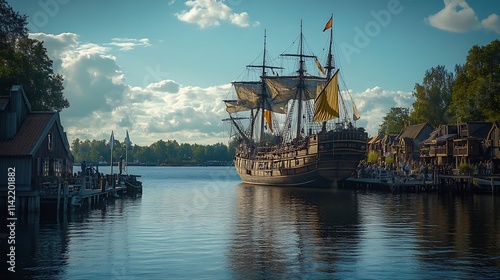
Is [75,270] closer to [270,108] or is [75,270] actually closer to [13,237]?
[13,237]

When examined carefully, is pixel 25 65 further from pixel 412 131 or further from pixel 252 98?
pixel 412 131

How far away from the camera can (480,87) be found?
3351 inches

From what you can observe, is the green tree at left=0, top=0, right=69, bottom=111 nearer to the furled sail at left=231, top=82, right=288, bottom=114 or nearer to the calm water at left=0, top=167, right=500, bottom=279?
the calm water at left=0, top=167, right=500, bottom=279

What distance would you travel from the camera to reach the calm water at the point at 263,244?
76.2 feet

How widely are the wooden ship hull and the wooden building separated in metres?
44.4

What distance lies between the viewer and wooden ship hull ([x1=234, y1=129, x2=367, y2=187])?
80.9m

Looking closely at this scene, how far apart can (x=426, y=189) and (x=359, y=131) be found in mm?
13538

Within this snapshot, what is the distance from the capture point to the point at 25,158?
39969 millimetres

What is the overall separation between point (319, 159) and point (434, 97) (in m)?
51.0

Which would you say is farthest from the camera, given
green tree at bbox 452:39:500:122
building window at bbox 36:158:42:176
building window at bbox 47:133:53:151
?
green tree at bbox 452:39:500:122

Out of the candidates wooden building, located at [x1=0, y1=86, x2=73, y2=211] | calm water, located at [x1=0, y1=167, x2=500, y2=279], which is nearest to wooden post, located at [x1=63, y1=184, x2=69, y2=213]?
calm water, located at [x1=0, y1=167, x2=500, y2=279]

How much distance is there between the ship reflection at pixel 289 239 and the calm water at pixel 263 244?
0.17 feet

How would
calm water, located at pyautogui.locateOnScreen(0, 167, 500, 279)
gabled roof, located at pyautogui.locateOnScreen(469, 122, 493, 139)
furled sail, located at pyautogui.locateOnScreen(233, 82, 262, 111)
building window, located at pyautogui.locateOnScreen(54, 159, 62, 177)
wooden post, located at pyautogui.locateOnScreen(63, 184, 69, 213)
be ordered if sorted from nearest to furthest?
calm water, located at pyautogui.locateOnScreen(0, 167, 500, 279), wooden post, located at pyautogui.locateOnScreen(63, 184, 69, 213), building window, located at pyautogui.locateOnScreen(54, 159, 62, 177), gabled roof, located at pyautogui.locateOnScreen(469, 122, 493, 139), furled sail, located at pyautogui.locateOnScreen(233, 82, 262, 111)

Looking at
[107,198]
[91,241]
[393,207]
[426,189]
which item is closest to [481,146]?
[426,189]
